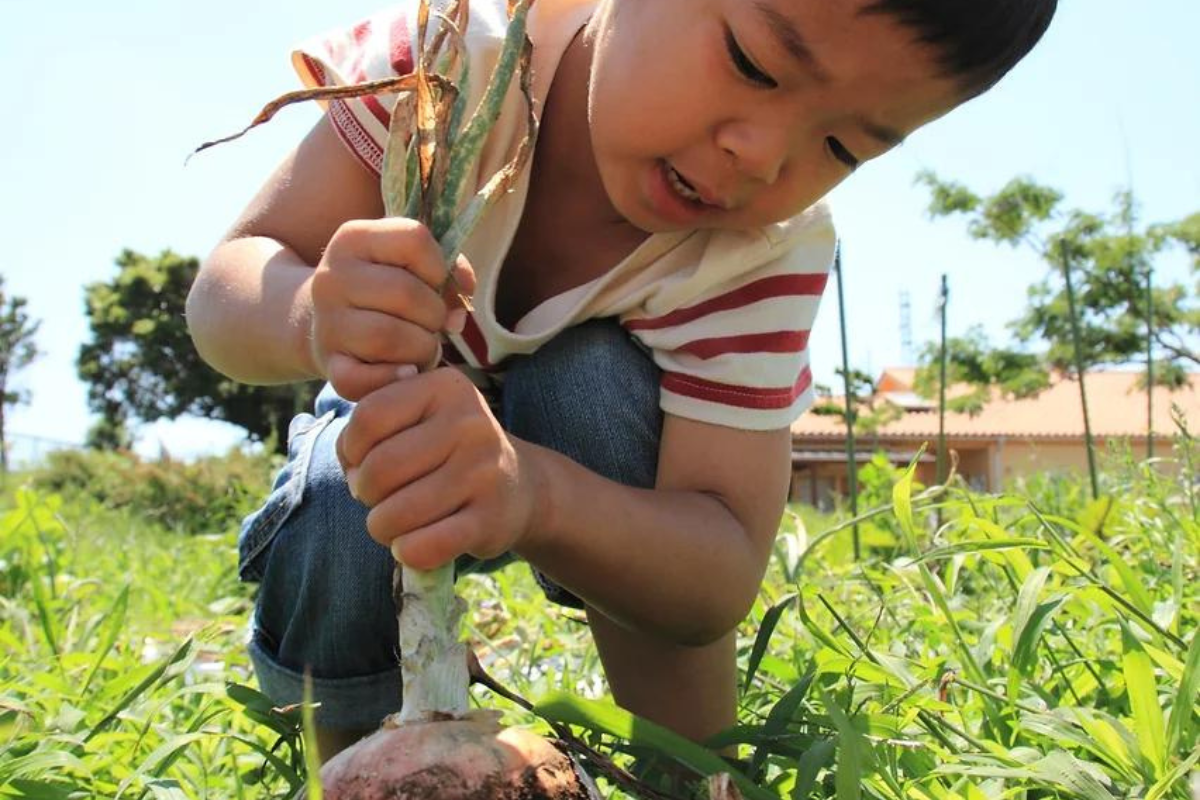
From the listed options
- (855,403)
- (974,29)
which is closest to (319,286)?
(974,29)

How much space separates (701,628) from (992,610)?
763 millimetres

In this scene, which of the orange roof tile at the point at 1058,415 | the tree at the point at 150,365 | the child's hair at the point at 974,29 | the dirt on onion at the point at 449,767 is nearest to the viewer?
the dirt on onion at the point at 449,767

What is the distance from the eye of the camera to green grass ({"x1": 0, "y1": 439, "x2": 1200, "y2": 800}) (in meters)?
1.07

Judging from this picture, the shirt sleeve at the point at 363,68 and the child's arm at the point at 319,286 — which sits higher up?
the shirt sleeve at the point at 363,68

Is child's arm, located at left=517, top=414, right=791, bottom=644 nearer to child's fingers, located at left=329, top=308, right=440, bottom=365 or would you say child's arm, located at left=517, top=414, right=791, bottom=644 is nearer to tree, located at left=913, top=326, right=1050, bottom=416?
child's fingers, located at left=329, top=308, right=440, bottom=365

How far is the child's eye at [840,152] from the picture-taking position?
127 cm

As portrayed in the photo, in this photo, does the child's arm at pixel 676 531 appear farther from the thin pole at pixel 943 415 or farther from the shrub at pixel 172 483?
the shrub at pixel 172 483

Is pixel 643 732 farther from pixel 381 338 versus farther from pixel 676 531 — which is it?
pixel 381 338

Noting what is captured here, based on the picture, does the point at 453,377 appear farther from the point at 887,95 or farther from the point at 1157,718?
the point at 1157,718

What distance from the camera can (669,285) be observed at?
1.53 m

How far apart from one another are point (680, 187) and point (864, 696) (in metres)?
0.62

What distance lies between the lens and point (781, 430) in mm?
1556

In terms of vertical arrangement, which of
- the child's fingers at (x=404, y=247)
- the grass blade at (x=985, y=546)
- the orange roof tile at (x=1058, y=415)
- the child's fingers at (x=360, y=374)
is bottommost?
the grass blade at (x=985, y=546)

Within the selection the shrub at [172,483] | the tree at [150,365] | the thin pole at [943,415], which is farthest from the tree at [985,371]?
the tree at [150,365]
